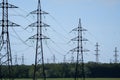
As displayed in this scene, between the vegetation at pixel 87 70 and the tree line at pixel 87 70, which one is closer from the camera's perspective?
the vegetation at pixel 87 70

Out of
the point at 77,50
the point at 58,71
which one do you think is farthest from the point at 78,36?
the point at 58,71

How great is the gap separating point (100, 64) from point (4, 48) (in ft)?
381

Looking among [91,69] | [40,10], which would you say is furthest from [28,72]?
[40,10]

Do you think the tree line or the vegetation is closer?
the vegetation

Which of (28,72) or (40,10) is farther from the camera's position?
(28,72)

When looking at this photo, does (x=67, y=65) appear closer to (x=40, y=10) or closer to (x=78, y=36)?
(x=78, y=36)

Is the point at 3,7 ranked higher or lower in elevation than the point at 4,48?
higher

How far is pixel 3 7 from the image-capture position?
4400 centimetres

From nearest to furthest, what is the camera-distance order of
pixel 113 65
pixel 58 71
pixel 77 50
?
1. pixel 77 50
2. pixel 58 71
3. pixel 113 65

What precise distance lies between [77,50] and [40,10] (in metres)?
15.0

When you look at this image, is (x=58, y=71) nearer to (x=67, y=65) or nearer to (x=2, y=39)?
(x=67, y=65)

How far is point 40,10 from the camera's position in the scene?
171ft

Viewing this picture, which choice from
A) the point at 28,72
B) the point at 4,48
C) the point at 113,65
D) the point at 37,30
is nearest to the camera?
the point at 4,48

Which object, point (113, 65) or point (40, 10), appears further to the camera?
point (113, 65)
